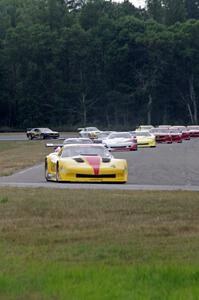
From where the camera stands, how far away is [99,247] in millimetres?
10938

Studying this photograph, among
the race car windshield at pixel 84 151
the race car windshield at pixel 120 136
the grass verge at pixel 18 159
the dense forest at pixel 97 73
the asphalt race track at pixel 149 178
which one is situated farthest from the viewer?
the dense forest at pixel 97 73

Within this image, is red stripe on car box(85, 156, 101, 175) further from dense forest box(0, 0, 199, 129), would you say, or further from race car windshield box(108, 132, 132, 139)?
dense forest box(0, 0, 199, 129)

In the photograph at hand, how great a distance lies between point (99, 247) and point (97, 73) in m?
106

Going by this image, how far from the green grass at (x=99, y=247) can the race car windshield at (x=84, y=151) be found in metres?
7.52

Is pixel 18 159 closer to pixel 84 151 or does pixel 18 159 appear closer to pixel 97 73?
pixel 84 151

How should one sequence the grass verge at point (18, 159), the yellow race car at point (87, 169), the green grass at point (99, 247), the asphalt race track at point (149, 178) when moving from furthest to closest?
the grass verge at point (18, 159), the yellow race car at point (87, 169), the asphalt race track at point (149, 178), the green grass at point (99, 247)

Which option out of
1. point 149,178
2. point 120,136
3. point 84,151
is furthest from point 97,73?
point 149,178

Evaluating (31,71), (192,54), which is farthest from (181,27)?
(31,71)

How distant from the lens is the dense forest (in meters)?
114

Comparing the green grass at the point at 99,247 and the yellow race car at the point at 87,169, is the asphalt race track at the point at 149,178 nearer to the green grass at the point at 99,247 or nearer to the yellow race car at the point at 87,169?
the yellow race car at the point at 87,169

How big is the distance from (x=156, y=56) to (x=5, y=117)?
22449 mm

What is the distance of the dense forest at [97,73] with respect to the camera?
114375 millimetres

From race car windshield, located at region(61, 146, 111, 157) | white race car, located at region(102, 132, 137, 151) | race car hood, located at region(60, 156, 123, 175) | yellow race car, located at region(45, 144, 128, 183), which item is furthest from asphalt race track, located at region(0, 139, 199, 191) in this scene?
white race car, located at region(102, 132, 137, 151)

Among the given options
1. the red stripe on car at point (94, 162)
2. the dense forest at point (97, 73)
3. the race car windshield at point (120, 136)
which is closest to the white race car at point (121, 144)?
the race car windshield at point (120, 136)
